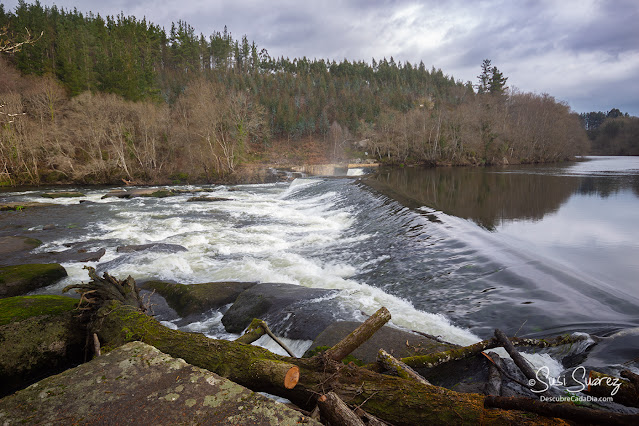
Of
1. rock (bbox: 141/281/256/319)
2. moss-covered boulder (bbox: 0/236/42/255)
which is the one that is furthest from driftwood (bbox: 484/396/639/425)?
moss-covered boulder (bbox: 0/236/42/255)

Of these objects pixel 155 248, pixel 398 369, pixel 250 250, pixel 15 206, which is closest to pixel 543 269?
pixel 398 369

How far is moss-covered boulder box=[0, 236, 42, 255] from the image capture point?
10.5 meters

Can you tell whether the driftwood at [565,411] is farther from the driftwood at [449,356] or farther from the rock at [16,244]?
the rock at [16,244]

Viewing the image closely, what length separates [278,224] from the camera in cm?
1447

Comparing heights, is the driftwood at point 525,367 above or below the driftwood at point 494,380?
above

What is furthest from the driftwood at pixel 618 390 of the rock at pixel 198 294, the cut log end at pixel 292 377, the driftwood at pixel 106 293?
the rock at pixel 198 294

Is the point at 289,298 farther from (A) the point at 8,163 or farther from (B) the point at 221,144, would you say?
(A) the point at 8,163

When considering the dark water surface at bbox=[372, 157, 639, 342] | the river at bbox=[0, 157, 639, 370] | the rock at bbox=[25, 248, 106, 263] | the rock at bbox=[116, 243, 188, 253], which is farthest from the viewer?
the rock at bbox=[116, 243, 188, 253]

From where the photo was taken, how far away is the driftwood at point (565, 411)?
1.64 m

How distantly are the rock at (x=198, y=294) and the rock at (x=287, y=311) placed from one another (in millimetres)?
490

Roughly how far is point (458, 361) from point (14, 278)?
9190 millimetres

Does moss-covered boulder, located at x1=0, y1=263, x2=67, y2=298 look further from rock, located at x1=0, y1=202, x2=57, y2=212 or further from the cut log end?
rock, located at x1=0, y1=202, x2=57, y2=212

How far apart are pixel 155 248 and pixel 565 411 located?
10757 millimetres

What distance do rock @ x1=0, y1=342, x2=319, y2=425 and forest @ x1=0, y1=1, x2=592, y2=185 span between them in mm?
6560
